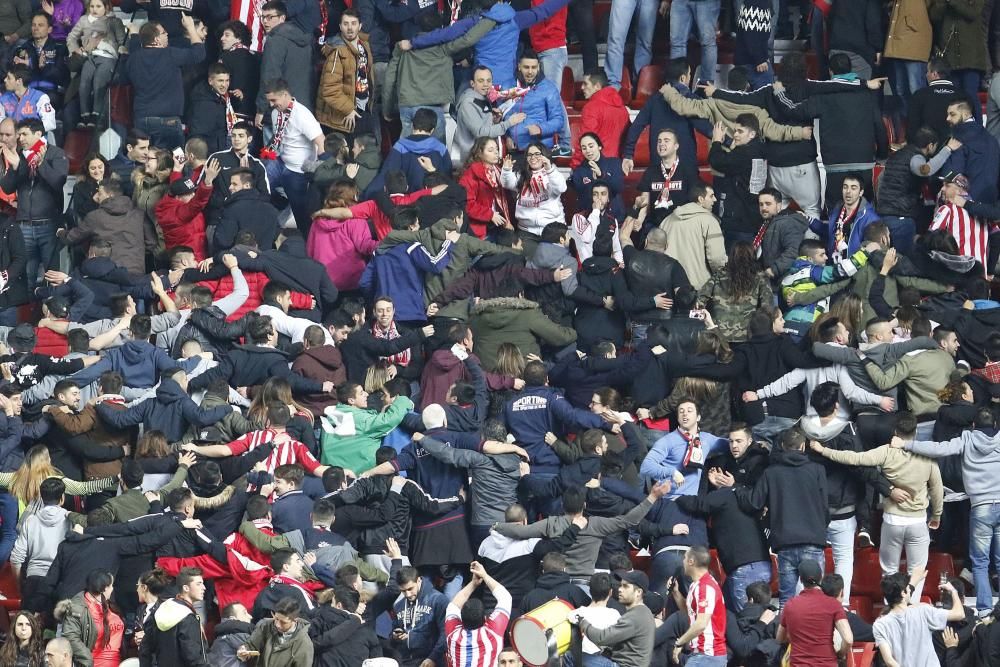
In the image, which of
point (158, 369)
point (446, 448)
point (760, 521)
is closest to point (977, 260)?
point (760, 521)

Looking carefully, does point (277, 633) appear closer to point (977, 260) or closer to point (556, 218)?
point (556, 218)

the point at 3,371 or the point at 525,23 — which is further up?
the point at 525,23

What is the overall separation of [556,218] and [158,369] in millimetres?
3707

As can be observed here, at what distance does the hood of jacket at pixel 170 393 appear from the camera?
1609 cm

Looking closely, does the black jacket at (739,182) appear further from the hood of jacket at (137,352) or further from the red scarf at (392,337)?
the hood of jacket at (137,352)

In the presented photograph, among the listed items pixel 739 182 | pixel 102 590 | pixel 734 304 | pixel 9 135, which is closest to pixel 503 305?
pixel 734 304

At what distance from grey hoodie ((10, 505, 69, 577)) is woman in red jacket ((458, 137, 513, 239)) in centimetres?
471

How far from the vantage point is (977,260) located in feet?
59.6

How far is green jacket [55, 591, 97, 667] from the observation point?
47.6 feet

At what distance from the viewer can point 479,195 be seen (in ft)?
61.1

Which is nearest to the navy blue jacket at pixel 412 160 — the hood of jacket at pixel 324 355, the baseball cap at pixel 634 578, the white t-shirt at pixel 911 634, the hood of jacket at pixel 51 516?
the hood of jacket at pixel 324 355

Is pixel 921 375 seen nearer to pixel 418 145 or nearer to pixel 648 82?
pixel 418 145

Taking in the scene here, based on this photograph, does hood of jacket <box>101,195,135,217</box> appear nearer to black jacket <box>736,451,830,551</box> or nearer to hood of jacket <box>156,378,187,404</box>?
hood of jacket <box>156,378,187,404</box>

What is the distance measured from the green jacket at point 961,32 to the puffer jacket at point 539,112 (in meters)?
3.46
